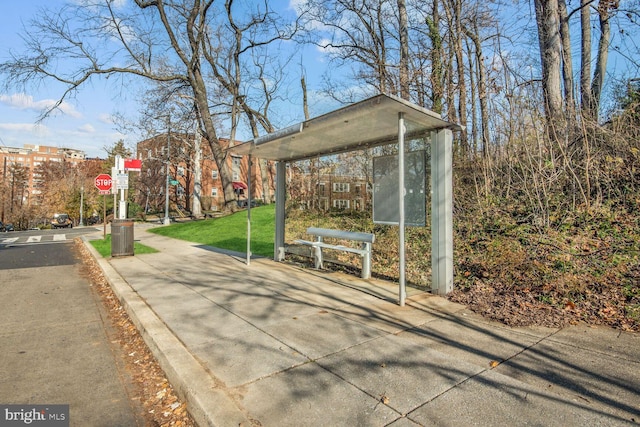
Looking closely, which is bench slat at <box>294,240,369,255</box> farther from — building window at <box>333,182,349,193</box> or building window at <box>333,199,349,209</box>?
building window at <box>333,182,349,193</box>

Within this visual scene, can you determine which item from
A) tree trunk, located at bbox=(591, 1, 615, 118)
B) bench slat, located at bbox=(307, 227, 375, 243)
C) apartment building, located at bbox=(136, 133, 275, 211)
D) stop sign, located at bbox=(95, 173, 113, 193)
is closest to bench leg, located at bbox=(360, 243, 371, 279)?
bench slat, located at bbox=(307, 227, 375, 243)

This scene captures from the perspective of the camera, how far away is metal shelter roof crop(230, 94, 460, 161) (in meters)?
4.63

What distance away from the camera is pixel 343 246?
24.0ft

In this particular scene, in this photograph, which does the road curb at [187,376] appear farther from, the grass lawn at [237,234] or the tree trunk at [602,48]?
the tree trunk at [602,48]

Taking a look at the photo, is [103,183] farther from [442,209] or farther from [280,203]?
[442,209]

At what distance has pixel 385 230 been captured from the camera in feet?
23.9

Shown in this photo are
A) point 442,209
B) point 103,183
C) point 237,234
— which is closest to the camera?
point 442,209

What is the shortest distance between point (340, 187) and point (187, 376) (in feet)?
18.4

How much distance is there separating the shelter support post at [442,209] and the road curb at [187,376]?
3877 millimetres

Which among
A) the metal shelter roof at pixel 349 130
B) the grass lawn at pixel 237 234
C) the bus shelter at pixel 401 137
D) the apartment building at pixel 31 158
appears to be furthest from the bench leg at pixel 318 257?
the apartment building at pixel 31 158

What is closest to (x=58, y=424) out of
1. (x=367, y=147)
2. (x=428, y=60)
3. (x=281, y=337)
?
(x=281, y=337)

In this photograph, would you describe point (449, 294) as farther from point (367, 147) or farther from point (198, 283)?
point (198, 283)

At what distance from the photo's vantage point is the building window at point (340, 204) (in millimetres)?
7818

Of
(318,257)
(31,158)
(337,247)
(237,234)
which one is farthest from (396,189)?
(31,158)
